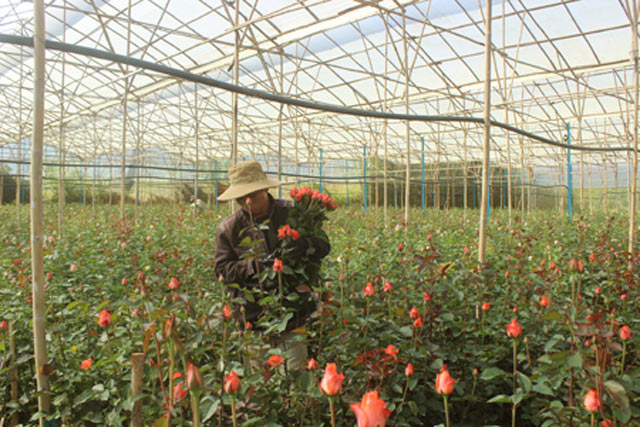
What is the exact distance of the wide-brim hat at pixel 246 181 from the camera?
1795 mm

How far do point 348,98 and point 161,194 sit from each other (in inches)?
549

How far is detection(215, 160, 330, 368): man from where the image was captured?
1.77 metres

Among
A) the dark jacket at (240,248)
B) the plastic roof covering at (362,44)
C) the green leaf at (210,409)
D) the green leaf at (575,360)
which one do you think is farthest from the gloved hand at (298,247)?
the plastic roof covering at (362,44)

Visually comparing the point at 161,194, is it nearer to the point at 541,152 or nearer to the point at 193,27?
the point at 193,27

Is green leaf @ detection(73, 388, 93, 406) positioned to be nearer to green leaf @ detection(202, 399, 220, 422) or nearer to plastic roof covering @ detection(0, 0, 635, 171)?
green leaf @ detection(202, 399, 220, 422)

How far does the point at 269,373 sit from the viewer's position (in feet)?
3.58

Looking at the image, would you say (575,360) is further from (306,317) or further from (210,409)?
(306,317)

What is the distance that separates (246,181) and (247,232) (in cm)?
24

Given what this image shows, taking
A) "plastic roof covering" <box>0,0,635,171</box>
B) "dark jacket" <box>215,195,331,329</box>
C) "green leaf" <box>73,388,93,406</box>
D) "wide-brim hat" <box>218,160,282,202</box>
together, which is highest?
"plastic roof covering" <box>0,0,635,171</box>

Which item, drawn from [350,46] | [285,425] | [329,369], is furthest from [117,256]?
[350,46]

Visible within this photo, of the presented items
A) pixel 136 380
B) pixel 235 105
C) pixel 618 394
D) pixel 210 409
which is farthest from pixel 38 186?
pixel 235 105

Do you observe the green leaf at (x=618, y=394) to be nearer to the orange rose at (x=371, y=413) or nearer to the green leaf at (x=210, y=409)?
the orange rose at (x=371, y=413)

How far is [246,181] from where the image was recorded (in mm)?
1891

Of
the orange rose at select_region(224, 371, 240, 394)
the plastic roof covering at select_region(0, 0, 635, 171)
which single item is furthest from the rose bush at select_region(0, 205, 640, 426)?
the plastic roof covering at select_region(0, 0, 635, 171)
